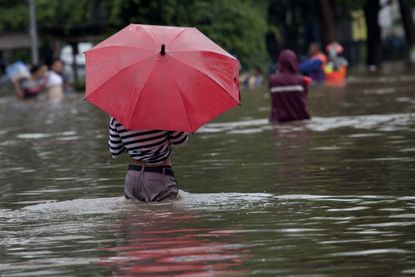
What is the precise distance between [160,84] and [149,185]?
0.89m

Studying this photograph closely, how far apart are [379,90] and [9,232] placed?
27594 millimetres

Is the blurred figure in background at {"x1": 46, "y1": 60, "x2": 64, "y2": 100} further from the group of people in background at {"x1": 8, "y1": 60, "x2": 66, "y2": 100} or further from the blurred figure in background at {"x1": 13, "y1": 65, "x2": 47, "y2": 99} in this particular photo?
the blurred figure in background at {"x1": 13, "y1": 65, "x2": 47, "y2": 99}

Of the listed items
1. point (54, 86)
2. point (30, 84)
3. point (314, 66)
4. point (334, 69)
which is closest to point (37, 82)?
point (30, 84)

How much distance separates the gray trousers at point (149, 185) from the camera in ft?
39.0

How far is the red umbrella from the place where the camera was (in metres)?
11.6

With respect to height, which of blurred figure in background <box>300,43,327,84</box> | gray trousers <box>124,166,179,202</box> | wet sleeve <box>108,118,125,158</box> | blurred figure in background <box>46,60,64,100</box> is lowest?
blurred figure in background <box>46,60,64,100</box>

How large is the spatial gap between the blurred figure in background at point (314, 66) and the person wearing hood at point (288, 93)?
Answer: 9.82 metres

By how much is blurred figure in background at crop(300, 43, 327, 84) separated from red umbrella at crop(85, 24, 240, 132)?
22168 mm

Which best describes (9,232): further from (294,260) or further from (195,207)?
(294,260)

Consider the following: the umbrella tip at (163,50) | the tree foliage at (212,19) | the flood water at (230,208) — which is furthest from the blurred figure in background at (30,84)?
the umbrella tip at (163,50)

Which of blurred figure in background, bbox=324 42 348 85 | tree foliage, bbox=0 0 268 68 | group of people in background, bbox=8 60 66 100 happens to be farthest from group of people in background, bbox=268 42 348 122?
tree foliage, bbox=0 0 268 68

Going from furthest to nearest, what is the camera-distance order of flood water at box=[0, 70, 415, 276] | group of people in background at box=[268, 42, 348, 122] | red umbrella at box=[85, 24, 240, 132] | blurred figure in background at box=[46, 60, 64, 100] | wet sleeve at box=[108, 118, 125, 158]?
blurred figure in background at box=[46, 60, 64, 100]
group of people in background at box=[268, 42, 348, 122]
wet sleeve at box=[108, 118, 125, 158]
red umbrella at box=[85, 24, 240, 132]
flood water at box=[0, 70, 415, 276]

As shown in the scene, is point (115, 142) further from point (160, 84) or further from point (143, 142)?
point (160, 84)

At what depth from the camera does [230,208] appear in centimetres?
1191
